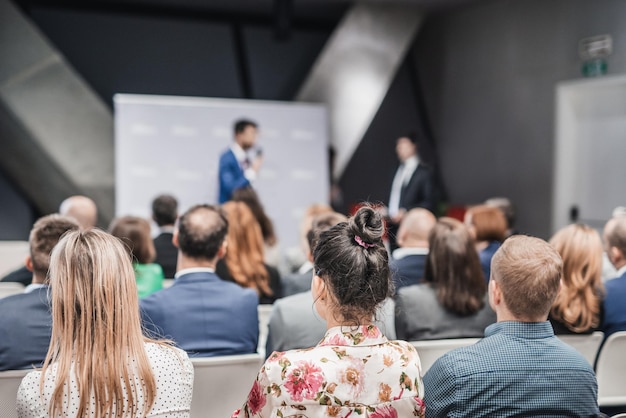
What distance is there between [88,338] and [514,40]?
708 cm

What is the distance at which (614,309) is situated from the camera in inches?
A: 111

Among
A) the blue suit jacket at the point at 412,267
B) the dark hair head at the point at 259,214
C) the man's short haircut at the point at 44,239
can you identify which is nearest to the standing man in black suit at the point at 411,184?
the dark hair head at the point at 259,214

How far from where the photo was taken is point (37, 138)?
6773mm

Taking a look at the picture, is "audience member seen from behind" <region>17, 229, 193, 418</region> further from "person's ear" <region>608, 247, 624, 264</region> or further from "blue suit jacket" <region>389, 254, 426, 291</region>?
"person's ear" <region>608, 247, 624, 264</region>

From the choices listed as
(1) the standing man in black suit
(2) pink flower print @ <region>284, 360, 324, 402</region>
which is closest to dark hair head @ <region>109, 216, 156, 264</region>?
(2) pink flower print @ <region>284, 360, 324, 402</region>

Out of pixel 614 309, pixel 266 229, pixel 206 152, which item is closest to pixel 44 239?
pixel 266 229

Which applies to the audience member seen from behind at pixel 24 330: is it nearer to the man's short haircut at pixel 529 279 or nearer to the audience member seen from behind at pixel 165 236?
the man's short haircut at pixel 529 279

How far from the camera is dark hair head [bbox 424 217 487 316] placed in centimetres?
277

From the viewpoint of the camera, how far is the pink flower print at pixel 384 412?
1585 mm

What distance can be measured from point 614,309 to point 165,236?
248 centimetres

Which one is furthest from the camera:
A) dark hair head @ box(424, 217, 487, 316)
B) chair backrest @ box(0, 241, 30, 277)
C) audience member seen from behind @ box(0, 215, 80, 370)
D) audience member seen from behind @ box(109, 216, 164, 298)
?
chair backrest @ box(0, 241, 30, 277)

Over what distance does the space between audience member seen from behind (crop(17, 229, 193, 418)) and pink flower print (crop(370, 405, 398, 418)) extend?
0.51 meters

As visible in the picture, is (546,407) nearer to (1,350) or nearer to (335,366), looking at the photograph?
(335,366)

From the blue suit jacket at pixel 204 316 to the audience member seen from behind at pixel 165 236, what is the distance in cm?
145
